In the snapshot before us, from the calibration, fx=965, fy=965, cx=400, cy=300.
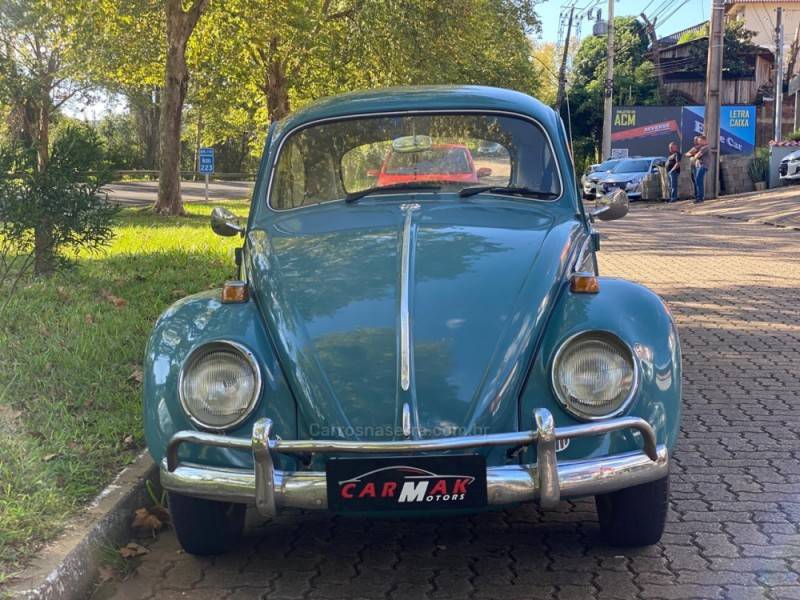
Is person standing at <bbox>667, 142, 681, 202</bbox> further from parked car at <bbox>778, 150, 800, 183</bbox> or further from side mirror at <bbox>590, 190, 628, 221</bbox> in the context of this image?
side mirror at <bbox>590, 190, 628, 221</bbox>

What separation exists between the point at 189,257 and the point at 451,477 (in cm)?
873

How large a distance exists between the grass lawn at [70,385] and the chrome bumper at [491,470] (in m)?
0.82

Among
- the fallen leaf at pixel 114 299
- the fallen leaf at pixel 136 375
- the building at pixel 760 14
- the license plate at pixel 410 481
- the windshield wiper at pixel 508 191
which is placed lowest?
the fallen leaf at pixel 136 375

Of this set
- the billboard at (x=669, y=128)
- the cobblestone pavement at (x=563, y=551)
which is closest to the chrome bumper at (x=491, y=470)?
the cobblestone pavement at (x=563, y=551)

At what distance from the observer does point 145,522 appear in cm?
400

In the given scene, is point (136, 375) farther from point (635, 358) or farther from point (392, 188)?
point (635, 358)

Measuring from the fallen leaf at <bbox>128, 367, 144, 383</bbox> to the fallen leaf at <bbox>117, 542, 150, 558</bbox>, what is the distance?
1.92 metres

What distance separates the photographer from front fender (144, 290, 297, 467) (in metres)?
3.22

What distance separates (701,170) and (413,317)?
2320 centimetres

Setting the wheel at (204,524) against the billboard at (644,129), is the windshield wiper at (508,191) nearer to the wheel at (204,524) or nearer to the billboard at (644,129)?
the wheel at (204,524)

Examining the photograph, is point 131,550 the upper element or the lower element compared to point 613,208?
lower

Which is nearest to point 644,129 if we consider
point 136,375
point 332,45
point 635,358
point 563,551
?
point 332,45

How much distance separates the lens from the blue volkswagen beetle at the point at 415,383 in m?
2.99

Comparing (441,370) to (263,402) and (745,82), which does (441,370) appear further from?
(745,82)
